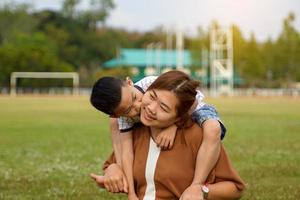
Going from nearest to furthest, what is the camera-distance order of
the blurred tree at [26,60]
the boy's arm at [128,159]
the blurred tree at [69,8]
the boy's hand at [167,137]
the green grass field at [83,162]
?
the boy's hand at [167,137] < the boy's arm at [128,159] < the green grass field at [83,162] < the blurred tree at [26,60] < the blurred tree at [69,8]

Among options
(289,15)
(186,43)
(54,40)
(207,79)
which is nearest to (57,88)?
(54,40)

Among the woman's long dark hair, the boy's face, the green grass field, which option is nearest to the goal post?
the green grass field

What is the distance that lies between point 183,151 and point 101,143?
12505mm

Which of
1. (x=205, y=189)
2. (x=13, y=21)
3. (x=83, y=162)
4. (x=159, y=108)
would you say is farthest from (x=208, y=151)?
(x=13, y=21)

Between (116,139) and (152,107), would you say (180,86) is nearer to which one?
(152,107)

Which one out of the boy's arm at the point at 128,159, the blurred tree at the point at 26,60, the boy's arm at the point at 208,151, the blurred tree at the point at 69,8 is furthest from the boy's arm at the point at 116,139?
the blurred tree at the point at 69,8

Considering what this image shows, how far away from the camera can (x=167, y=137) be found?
350 cm

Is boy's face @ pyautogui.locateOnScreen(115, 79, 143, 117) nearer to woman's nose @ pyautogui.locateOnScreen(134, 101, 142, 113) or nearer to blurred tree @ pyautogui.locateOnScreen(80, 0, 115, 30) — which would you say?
woman's nose @ pyautogui.locateOnScreen(134, 101, 142, 113)

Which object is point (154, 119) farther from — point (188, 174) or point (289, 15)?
point (289, 15)

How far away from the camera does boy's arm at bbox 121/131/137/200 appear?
3.64 metres

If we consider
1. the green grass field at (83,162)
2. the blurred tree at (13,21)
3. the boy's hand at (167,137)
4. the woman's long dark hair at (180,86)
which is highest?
the blurred tree at (13,21)

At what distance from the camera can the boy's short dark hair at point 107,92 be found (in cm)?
343

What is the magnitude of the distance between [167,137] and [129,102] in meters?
0.28

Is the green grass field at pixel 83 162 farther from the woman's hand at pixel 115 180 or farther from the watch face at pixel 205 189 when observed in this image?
the watch face at pixel 205 189
